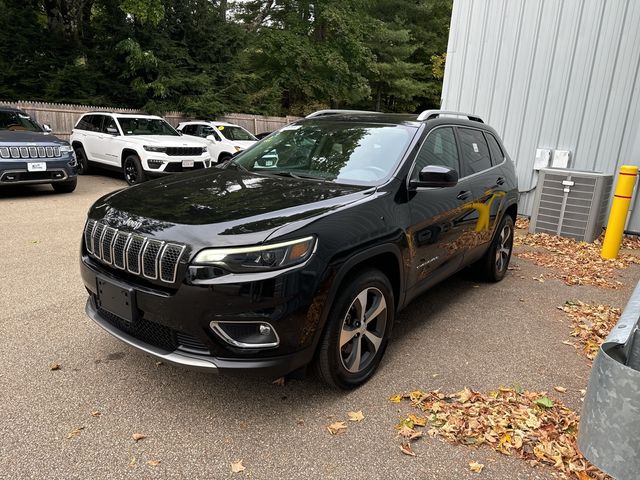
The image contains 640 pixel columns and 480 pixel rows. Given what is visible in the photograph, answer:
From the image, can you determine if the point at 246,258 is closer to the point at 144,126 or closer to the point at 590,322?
the point at 590,322

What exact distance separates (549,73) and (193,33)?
54.9 ft

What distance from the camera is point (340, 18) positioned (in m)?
24.9

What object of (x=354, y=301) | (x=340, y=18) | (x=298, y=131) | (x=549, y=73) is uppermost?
(x=340, y=18)

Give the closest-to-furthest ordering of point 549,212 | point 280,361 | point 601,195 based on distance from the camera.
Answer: point 280,361
point 601,195
point 549,212

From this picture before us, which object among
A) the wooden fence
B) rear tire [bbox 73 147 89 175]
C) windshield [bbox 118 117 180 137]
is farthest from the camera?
the wooden fence

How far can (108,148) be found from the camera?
1151cm

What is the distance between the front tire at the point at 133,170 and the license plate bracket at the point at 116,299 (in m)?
8.54

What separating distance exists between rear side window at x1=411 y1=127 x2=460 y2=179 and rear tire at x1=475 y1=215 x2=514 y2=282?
131cm

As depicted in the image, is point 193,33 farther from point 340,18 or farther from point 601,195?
point 601,195

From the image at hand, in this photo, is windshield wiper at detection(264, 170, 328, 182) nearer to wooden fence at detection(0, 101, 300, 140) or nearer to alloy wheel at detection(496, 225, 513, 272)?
alloy wheel at detection(496, 225, 513, 272)

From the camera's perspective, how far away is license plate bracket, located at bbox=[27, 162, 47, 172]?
27.9 feet

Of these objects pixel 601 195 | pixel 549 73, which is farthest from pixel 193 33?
pixel 601 195

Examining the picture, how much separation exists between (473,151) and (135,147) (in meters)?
8.55

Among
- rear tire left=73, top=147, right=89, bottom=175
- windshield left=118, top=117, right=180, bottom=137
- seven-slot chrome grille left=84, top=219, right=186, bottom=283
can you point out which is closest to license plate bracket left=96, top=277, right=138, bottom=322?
seven-slot chrome grille left=84, top=219, right=186, bottom=283
